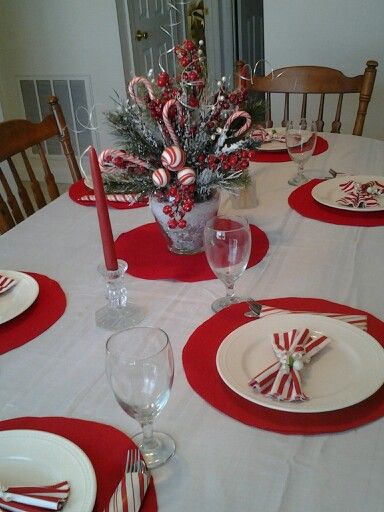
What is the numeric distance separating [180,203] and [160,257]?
0.17m

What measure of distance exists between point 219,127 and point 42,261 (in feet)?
1.53

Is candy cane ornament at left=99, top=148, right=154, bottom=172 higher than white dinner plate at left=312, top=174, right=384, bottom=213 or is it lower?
higher

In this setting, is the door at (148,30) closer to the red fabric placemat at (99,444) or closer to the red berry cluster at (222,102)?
the red berry cluster at (222,102)

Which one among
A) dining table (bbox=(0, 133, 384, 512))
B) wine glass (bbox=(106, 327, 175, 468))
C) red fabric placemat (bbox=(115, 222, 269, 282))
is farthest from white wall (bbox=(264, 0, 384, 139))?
wine glass (bbox=(106, 327, 175, 468))

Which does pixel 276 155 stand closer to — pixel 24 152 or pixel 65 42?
pixel 24 152

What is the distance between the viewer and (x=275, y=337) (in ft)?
2.67

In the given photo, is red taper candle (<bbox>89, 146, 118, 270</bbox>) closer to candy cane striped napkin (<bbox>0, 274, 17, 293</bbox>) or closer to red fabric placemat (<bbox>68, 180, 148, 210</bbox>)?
candy cane striped napkin (<bbox>0, 274, 17, 293</bbox>)

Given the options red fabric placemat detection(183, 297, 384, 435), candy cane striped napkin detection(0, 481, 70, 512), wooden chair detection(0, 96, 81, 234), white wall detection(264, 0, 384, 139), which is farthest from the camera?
white wall detection(264, 0, 384, 139)

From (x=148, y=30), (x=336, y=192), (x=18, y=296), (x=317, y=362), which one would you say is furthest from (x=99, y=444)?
(x=148, y=30)

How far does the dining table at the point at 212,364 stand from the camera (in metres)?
0.61

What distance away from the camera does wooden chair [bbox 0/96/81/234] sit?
155 cm

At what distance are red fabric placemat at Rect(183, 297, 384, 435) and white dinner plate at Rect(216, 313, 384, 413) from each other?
0.02 m

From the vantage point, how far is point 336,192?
1350mm

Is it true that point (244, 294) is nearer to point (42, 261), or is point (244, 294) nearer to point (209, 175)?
point (209, 175)
